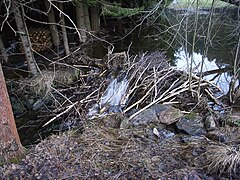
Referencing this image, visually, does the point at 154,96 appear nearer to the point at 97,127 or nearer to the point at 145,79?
the point at 145,79

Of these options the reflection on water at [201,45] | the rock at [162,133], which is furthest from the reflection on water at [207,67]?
→ the rock at [162,133]

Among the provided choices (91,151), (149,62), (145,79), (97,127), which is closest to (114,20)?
(149,62)

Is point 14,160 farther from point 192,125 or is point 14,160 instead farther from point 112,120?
point 192,125

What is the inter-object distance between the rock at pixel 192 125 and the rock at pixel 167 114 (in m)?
0.14

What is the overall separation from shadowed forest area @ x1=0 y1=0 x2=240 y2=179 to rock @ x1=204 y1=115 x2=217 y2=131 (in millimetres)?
22

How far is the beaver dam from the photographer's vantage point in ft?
11.0

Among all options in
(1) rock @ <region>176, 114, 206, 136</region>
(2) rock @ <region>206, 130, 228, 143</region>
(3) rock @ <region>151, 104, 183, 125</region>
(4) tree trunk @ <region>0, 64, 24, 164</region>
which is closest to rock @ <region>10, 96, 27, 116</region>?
(4) tree trunk @ <region>0, 64, 24, 164</region>

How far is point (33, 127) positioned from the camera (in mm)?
6047

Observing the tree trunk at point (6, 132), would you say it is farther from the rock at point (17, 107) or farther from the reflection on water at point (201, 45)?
the reflection on water at point (201, 45)

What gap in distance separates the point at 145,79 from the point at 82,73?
210 cm

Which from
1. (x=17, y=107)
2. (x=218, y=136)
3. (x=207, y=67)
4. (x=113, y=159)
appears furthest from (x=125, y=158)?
(x=207, y=67)

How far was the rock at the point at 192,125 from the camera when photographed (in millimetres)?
4964

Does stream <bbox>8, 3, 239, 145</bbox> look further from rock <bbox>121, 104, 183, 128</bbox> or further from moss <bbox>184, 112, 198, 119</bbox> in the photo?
moss <bbox>184, 112, 198, 119</bbox>

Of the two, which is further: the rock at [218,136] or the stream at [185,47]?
the stream at [185,47]
